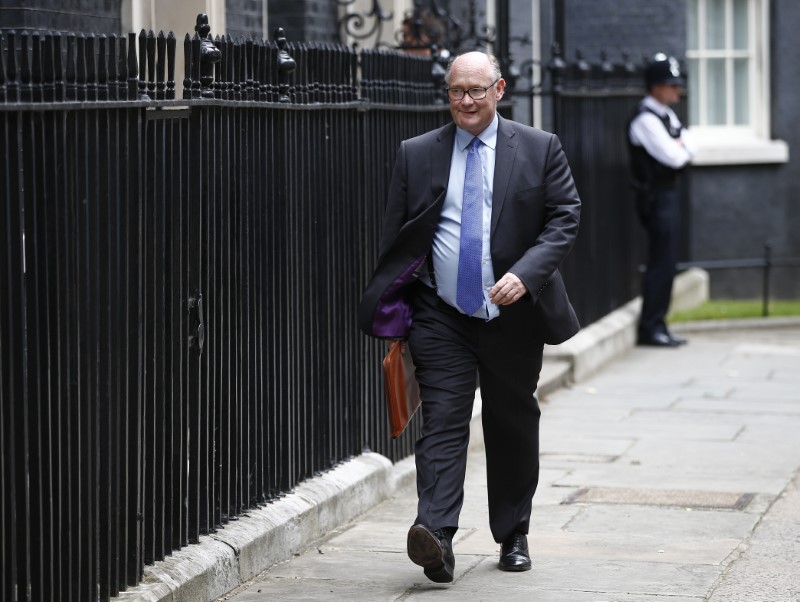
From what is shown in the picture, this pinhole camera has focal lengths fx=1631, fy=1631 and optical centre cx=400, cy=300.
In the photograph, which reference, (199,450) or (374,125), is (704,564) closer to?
(199,450)

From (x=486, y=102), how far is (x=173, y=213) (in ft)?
3.66

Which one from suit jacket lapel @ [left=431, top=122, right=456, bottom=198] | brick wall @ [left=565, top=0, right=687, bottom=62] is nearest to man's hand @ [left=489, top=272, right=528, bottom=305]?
suit jacket lapel @ [left=431, top=122, right=456, bottom=198]

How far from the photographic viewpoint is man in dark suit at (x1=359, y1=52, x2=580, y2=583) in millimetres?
5441

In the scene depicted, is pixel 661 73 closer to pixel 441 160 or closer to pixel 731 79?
pixel 731 79

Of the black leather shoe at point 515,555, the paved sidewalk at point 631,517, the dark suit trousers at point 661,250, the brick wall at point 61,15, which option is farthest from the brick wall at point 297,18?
the black leather shoe at point 515,555

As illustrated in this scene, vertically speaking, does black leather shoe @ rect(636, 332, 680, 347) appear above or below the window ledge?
below

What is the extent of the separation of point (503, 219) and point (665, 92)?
264 inches

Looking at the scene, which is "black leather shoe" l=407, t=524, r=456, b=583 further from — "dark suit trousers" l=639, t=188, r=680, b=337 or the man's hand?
"dark suit trousers" l=639, t=188, r=680, b=337

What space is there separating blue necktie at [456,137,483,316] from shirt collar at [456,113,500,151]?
95 millimetres

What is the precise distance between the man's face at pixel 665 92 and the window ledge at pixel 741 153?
4143mm

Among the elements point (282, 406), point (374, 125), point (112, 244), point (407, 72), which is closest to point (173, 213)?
point (112, 244)

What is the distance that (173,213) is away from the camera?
17.0 feet

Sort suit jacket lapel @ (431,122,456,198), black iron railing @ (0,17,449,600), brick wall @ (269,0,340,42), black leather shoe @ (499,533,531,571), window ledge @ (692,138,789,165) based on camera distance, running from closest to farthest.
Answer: black iron railing @ (0,17,449,600), suit jacket lapel @ (431,122,456,198), black leather shoe @ (499,533,531,571), brick wall @ (269,0,340,42), window ledge @ (692,138,789,165)

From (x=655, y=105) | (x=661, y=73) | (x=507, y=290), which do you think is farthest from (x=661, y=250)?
(x=507, y=290)
